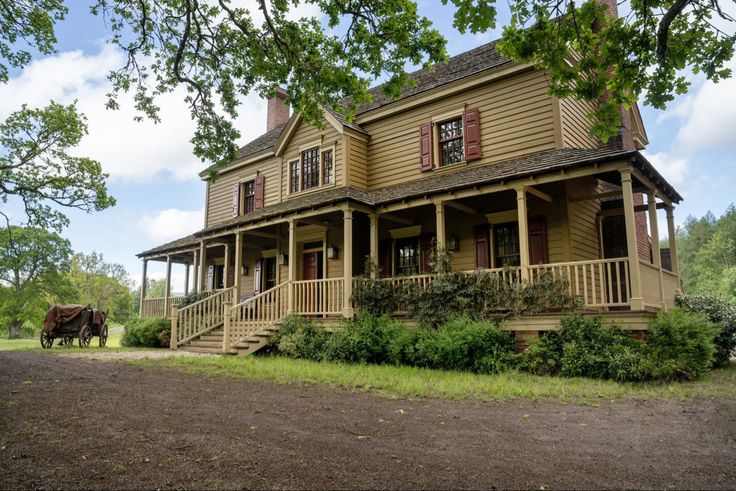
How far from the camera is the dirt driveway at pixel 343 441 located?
3.57 meters

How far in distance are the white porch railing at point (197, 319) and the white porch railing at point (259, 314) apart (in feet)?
3.76

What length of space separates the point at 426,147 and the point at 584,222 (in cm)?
484

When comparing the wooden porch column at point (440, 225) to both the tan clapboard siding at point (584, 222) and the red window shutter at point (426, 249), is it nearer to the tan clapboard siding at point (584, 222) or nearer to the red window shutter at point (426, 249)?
the red window shutter at point (426, 249)

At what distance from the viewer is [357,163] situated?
51.5 ft

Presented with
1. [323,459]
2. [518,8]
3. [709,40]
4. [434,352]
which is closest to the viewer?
[323,459]

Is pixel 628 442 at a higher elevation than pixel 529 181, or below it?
below

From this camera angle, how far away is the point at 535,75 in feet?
40.8

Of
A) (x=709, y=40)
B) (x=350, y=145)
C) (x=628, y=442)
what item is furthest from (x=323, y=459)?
(x=350, y=145)

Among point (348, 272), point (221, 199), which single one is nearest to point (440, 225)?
point (348, 272)

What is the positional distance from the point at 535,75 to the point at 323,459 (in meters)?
11.4

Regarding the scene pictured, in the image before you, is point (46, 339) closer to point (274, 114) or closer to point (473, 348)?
point (274, 114)

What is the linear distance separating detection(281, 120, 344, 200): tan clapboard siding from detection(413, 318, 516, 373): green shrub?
719 centimetres

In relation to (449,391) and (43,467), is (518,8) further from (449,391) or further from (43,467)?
(43,467)

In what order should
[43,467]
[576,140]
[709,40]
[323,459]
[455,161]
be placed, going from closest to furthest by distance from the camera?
1. [43,467]
2. [323,459]
3. [709,40]
4. [576,140]
5. [455,161]
